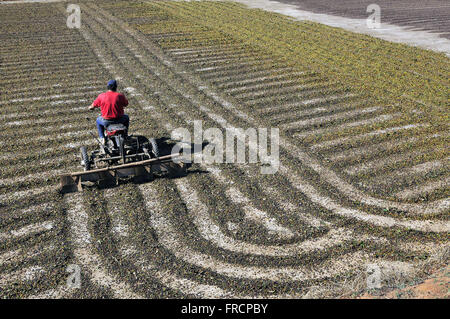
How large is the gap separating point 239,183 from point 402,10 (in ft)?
96.0

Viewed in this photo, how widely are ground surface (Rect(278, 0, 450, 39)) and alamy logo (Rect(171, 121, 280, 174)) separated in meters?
17.9

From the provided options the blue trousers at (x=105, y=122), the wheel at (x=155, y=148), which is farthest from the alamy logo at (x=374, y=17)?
the blue trousers at (x=105, y=122)

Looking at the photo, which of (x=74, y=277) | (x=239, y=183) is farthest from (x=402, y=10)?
(x=74, y=277)

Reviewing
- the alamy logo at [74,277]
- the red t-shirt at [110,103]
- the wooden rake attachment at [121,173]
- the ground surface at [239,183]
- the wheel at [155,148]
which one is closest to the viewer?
the alamy logo at [74,277]

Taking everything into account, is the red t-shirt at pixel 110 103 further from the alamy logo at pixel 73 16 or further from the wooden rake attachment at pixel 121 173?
the alamy logo at pixel 73 16

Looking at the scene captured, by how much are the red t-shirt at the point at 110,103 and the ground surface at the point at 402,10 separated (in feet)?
70.9

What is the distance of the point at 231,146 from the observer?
11.6m

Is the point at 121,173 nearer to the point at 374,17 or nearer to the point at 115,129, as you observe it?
the point at 115,129

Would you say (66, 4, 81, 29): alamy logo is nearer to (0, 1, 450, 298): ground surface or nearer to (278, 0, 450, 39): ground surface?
(0, 1, 450, 298): ground surface

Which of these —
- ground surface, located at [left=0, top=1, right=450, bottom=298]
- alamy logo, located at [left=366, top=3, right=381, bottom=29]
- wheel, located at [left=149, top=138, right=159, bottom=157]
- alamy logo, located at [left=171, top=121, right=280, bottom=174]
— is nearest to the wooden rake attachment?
ground surface, located at [left=0, top=1, right=450, bottom=298]

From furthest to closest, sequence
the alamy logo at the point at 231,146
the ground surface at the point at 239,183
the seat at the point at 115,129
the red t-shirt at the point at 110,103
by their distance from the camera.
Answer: the alamy logo at the point at 231,146, the red t-shirt at the point at 110,103, the seat at the point at 115,129, the ground surface at the point at 239,183

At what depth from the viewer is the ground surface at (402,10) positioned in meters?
27.1

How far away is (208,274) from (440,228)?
4764mm

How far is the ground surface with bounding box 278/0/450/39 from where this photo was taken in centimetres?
2709
